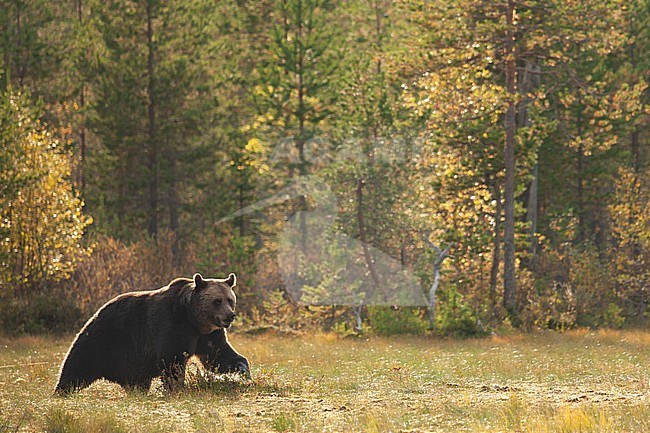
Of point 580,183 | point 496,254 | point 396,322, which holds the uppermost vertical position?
point 580,183

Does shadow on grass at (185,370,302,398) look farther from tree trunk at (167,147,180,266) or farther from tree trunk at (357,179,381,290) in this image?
tree trunk at (167,147,180,266)

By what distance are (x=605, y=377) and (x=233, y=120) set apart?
85.8 ft

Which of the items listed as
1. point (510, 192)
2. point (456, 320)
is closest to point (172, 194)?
point (510, 192)

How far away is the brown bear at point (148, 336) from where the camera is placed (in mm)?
12352

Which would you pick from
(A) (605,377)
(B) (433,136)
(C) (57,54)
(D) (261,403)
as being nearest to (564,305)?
(B) (433,136)

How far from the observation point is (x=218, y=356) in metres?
12.9

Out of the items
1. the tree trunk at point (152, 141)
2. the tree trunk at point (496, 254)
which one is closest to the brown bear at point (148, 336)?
the tree trunk at point (496, 254)

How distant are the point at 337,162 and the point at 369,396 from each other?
20.0m

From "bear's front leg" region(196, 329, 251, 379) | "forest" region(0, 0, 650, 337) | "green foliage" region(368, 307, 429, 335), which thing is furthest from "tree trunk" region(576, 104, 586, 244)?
"bear's front leg" region(196, 329, 251, 379)

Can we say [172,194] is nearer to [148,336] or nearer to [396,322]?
[396,322]

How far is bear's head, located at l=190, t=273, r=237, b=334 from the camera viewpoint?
12305 millimetres

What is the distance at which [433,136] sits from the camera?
27.3m

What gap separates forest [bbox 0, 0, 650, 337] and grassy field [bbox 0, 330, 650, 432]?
528cm

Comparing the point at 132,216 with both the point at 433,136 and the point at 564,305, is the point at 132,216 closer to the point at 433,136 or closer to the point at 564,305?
the point at 433,136
